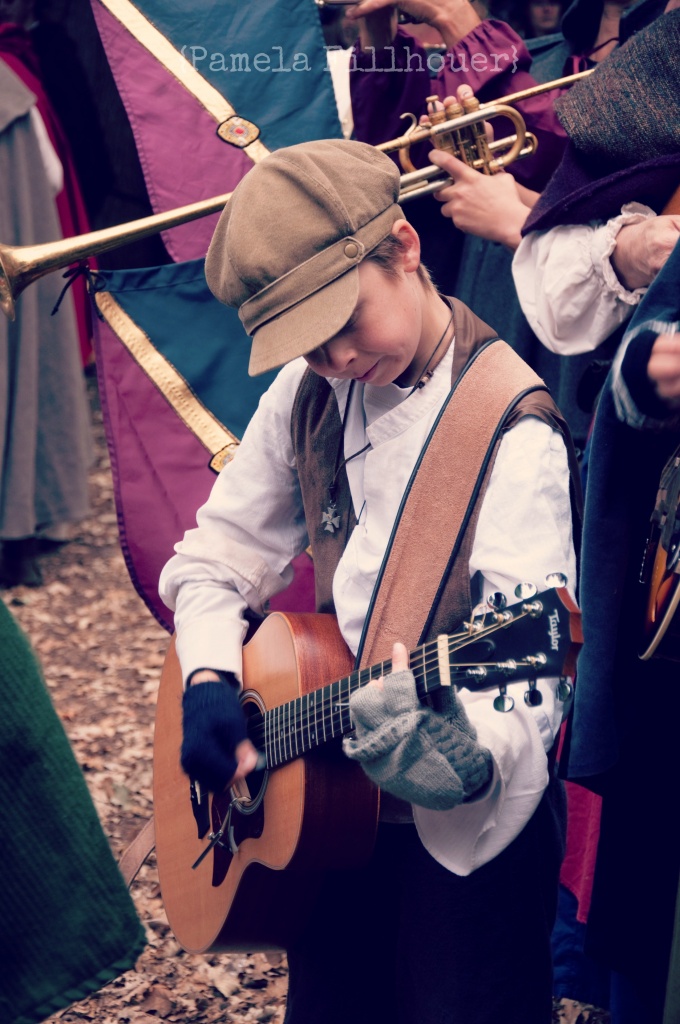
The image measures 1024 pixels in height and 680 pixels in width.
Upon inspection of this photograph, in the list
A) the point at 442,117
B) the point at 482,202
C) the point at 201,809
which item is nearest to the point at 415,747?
the point at 201,809

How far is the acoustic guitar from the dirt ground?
31.7 inches

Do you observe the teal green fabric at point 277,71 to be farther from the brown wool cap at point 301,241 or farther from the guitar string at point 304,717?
the guitar string at point 304,717

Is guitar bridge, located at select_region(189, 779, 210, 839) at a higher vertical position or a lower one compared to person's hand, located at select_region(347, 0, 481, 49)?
lower

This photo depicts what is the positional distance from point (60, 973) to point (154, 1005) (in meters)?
1.65

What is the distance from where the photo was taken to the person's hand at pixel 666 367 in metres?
1.40

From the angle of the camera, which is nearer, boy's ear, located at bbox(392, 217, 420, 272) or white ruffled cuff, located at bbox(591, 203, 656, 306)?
boy's ear, located at bbox(392, 217, 420, 272)

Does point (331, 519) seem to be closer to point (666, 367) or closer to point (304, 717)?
point (304, 717)

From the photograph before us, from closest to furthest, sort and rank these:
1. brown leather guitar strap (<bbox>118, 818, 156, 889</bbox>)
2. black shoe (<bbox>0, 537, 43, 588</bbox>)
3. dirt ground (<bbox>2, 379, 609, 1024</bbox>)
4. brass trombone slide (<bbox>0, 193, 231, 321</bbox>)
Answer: brown leather guitar strap (<bbox>118, 818, 156, 889</bbox>) < brass trombone slide (<bbox>0, 193, 231, 321</bbox>) < dirt ground (<bbox>2, 379, 609, 1024</bbox>) < black shoe (<bbox>0, 537, 43, 588</bbox>)

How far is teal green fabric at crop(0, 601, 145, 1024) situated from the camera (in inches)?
56.1

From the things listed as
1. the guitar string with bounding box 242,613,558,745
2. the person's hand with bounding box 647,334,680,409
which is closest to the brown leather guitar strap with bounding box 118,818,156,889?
the guitar string with bounding box 242,613,558,745

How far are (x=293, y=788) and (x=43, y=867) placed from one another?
57cm

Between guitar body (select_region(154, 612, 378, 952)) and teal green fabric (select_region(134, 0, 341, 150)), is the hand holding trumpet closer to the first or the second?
teal green fabric (select_region(134, 0, 341, 150))

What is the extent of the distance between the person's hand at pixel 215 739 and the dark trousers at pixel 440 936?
26 centimetres

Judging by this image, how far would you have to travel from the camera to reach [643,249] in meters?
2.07
